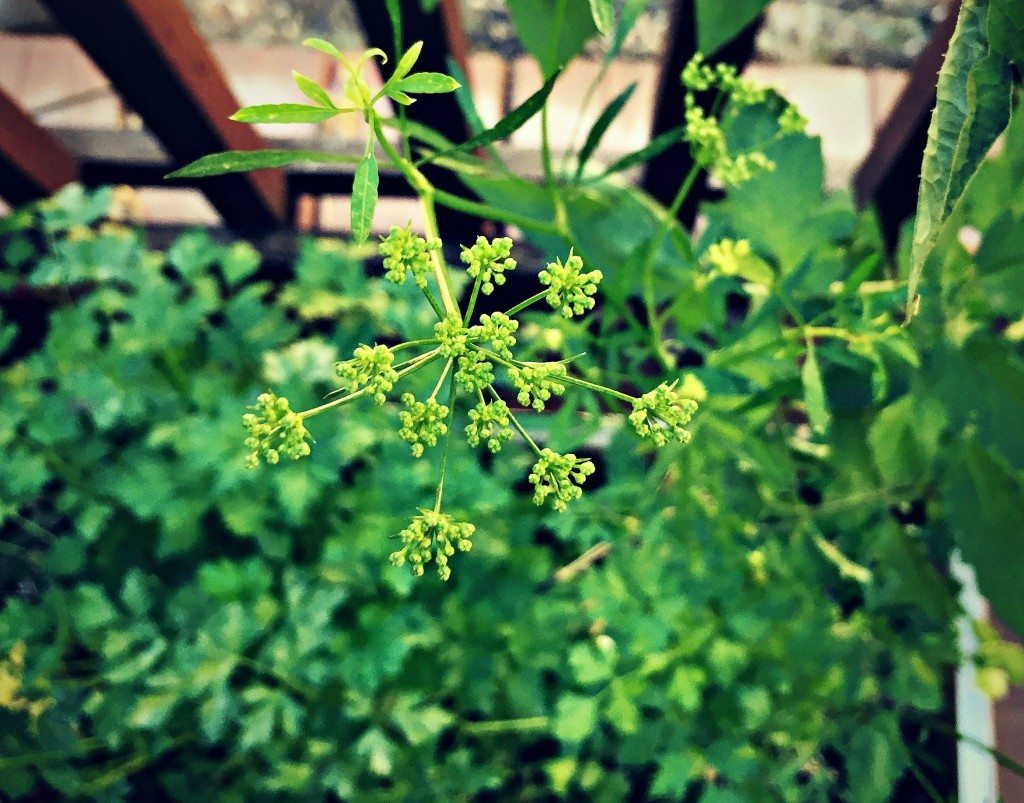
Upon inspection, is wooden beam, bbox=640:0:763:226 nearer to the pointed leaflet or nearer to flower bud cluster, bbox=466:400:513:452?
the pointed leaflet

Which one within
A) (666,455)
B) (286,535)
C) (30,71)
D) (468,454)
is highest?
(30,71)

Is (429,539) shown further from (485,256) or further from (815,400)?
(815,400)

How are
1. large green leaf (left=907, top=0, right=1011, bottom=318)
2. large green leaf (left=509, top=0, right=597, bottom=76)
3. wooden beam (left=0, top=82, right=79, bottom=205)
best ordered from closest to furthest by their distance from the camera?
large green leaf (left=907, top=0, right=1011, bottom=318) < large green leaf (left=509, top=0, right=597, bottom=76) < wooden beam (left=0, top=82, right=79, bottom=205)

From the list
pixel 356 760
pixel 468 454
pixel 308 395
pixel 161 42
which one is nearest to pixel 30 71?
pixel 161 42

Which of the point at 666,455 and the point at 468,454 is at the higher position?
the point at 666,455

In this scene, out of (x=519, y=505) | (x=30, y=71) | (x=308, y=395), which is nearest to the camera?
(x=308, y=395)

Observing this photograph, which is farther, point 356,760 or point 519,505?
point 519,505

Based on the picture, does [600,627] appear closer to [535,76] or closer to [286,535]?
[286,535]

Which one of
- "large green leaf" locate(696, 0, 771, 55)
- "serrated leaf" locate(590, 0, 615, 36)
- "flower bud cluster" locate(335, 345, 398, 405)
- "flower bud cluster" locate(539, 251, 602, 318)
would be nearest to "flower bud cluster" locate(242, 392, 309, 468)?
"flower bud cluster" locate(335, 345, 398, 405)
